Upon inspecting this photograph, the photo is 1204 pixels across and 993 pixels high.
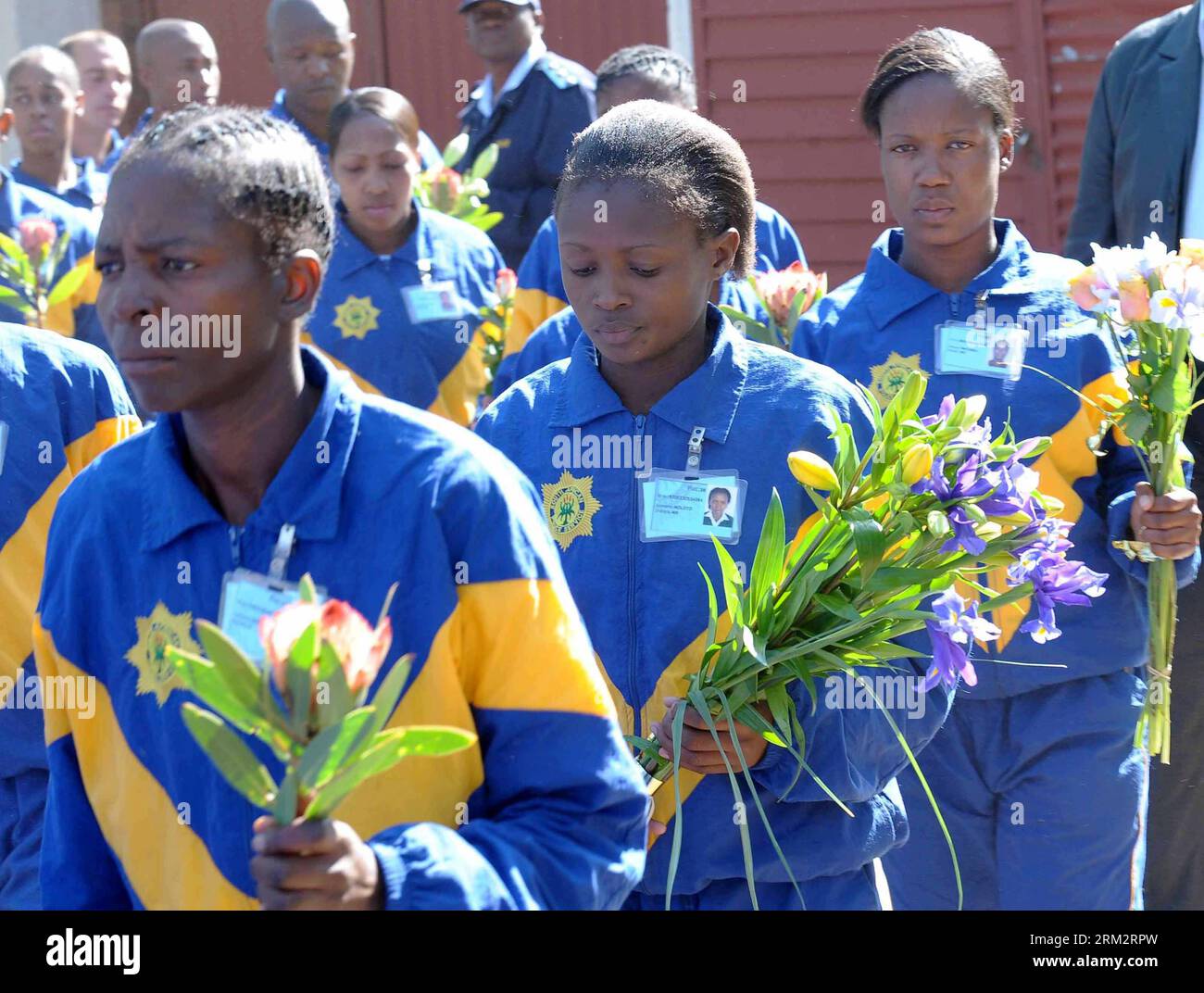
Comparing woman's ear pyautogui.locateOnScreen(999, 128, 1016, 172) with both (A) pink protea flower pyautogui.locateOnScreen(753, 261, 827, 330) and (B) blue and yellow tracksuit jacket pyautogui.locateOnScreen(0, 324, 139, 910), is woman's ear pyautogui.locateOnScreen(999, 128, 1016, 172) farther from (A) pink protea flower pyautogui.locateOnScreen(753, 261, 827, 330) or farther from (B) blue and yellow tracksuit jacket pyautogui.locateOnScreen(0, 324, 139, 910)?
(B) blue and yellow tracksuit jacket pyautogui.locateOnScreen(0, 324, 139, 910)

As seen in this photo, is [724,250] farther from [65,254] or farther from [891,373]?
[65,254]

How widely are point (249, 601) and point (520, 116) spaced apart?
17.0ft

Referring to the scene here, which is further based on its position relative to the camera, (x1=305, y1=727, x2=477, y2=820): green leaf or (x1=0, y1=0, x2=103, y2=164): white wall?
(x1=0, y1=0, x2=103, y2=164): white wall

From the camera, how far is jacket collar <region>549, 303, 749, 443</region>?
2.74 m

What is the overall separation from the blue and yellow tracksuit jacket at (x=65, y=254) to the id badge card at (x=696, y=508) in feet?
9.15

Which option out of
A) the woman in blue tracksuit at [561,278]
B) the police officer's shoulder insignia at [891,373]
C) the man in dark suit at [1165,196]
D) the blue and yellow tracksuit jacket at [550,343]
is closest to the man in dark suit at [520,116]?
the woman in blue tracksuit at [561,278]

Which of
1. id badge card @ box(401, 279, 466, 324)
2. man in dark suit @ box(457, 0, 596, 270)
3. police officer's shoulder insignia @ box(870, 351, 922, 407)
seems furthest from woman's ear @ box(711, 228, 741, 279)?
man in dark suit @ box(457, 0, 596, 270)

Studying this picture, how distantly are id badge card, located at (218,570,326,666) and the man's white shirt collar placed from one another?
5234mm

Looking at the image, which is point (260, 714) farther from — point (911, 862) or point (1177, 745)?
point (1177, 745)

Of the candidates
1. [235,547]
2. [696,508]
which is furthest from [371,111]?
[235,547]

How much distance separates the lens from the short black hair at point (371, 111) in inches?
212

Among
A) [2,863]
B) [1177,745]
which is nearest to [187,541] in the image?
[2,863]

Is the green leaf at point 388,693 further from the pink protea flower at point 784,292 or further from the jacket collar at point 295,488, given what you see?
the pink protea flower at point 784,292

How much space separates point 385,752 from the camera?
161 cm
